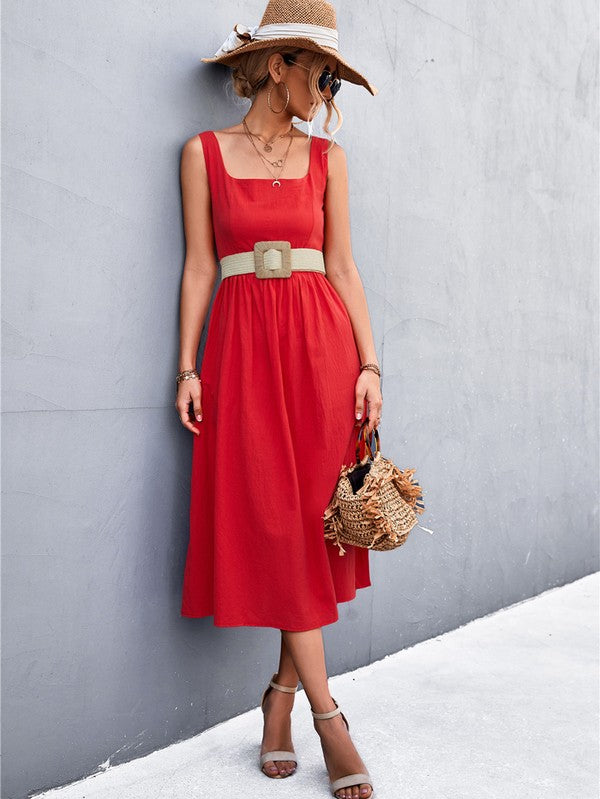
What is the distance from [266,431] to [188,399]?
220mm

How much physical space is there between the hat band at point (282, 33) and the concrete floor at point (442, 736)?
1822 mm

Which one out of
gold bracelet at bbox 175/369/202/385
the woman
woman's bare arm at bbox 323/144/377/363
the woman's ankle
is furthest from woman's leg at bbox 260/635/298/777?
woman's bare arm at bbox 323/144/377/363

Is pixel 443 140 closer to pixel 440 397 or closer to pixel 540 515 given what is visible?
pixel 440 397

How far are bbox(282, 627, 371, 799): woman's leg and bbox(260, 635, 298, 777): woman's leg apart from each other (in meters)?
0.08

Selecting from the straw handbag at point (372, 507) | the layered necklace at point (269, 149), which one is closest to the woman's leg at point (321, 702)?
the straw handbag at point (372, 507)

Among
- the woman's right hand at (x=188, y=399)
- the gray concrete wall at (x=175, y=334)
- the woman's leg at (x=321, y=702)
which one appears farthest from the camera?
the woman's right hand at (x=188, y=399)

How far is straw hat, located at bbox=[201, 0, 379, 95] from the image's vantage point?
86.0 inches

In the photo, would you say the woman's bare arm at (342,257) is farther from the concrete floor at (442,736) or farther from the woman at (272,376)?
the concrete floor at (442,736)

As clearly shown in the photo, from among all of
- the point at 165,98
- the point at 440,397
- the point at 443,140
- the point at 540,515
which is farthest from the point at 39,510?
the point at 540,515

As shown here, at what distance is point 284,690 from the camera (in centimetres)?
237

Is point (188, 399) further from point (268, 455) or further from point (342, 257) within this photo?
point (342, 257)

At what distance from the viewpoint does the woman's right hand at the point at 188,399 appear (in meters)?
2.28

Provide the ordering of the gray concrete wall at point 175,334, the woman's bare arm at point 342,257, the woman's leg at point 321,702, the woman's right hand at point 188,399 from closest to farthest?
the gray concrete wall at point 175,334 < the woman's leg at point 321,702 < the woman's right hand at point 188,399 < the woman's bare arm at point 342,257

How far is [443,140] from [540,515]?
5.69 ft
